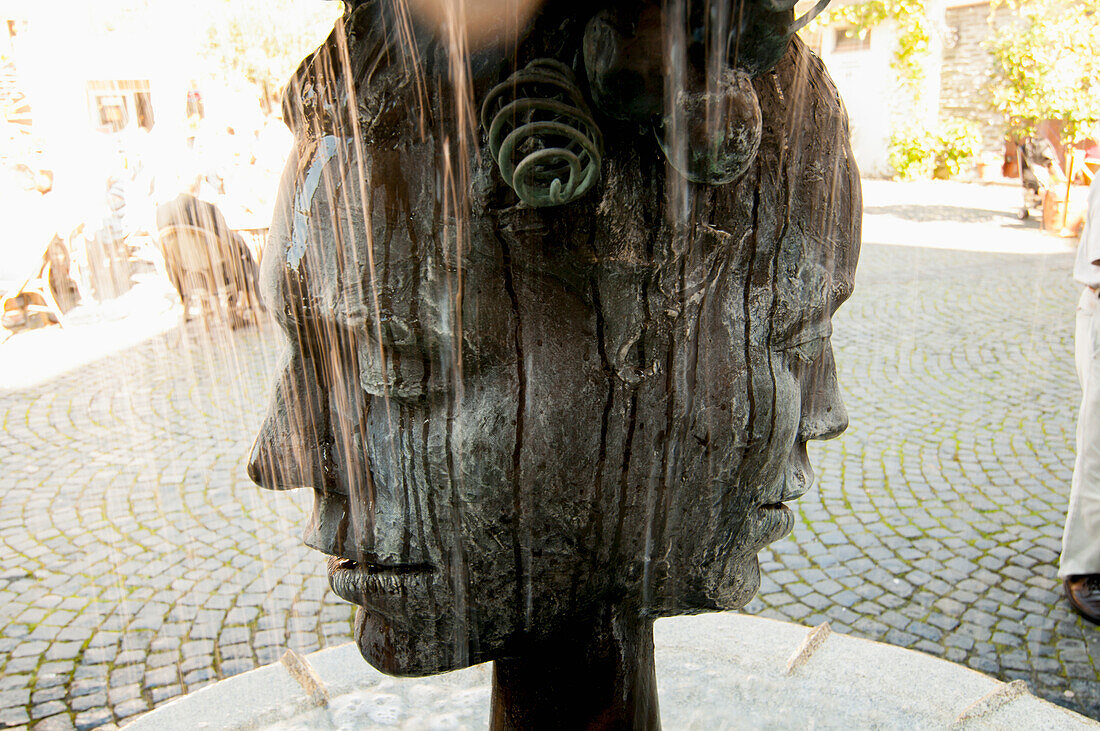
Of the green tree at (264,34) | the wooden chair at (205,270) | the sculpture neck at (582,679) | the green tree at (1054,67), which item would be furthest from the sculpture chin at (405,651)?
the green tree at (1054,67)

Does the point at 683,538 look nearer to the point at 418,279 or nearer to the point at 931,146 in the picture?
the point at 418,279

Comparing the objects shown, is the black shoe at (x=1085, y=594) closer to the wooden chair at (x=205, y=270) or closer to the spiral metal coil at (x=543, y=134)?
the spiral metal coil at (x=543, y=134)

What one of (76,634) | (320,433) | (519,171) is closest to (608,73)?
(519,171)

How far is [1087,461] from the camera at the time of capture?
3.18 meters

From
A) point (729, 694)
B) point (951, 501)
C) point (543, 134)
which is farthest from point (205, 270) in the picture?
point (543, 134)

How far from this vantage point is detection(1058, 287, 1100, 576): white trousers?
10.3 ft

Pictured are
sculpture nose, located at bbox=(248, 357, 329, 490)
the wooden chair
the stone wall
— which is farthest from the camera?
the stone wall

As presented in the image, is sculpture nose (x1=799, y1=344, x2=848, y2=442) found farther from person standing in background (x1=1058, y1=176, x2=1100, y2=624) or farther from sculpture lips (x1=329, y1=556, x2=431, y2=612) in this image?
person standing in background (x1=1058, y1=176, x2=1100, y2=624)

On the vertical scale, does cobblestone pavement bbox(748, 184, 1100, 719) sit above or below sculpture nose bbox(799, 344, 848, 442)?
below

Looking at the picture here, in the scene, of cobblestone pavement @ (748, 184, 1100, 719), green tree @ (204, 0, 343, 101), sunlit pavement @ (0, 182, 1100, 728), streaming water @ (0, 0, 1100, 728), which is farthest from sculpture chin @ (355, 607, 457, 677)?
cobblestone pavement @ (748, 184, 1100, 719)

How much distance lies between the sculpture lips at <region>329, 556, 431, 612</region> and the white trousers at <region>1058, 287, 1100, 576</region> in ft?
9.00

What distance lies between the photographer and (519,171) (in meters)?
1.00

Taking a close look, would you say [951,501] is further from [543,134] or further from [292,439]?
[543,134]

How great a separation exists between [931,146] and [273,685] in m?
17.5
